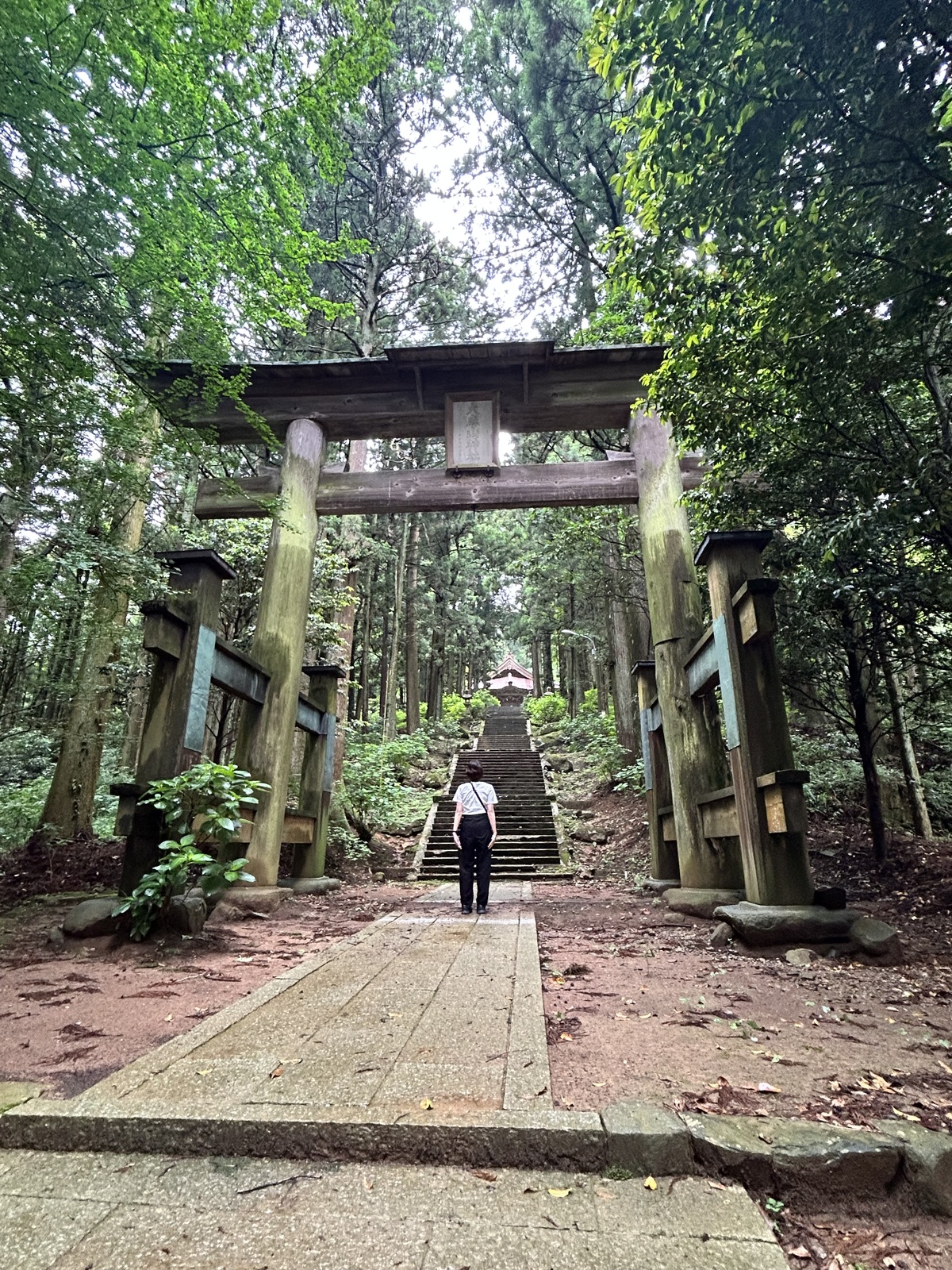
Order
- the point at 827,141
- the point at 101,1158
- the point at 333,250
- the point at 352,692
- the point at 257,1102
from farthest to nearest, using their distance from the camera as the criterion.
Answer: the point at 352,692 < the point at 333,250 < the point at 827,141 < the point at 257,1102 < the point at 101,1158

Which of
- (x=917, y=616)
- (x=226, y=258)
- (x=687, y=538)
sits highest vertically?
(x=226, y=258)

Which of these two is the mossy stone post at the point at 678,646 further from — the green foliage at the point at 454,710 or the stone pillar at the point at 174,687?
the green foliage at the point at 454,710

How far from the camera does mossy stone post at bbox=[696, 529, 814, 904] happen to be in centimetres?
438

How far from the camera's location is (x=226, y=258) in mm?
4516

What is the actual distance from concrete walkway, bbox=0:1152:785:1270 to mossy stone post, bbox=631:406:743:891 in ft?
15.8

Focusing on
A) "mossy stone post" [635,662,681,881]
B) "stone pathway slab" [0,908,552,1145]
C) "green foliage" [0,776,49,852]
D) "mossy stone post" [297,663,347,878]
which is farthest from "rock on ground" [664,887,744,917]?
"green foliage" [0,776,49,852]

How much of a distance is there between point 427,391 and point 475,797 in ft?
16.3

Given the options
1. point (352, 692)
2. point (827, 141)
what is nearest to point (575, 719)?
point (352, 692)

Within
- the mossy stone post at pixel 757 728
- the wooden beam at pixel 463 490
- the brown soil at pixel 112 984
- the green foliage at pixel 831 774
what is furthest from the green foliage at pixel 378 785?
the mossy stone post at pixel 757 728

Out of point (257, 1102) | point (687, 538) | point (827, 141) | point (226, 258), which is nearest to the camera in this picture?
point (257, 1102)

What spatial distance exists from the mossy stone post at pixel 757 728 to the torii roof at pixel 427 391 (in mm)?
3659

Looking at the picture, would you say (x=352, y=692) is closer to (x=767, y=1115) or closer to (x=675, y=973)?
(x=675, y=973)

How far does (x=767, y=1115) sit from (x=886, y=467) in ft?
13.2

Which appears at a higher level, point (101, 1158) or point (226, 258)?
point (226, 258)
